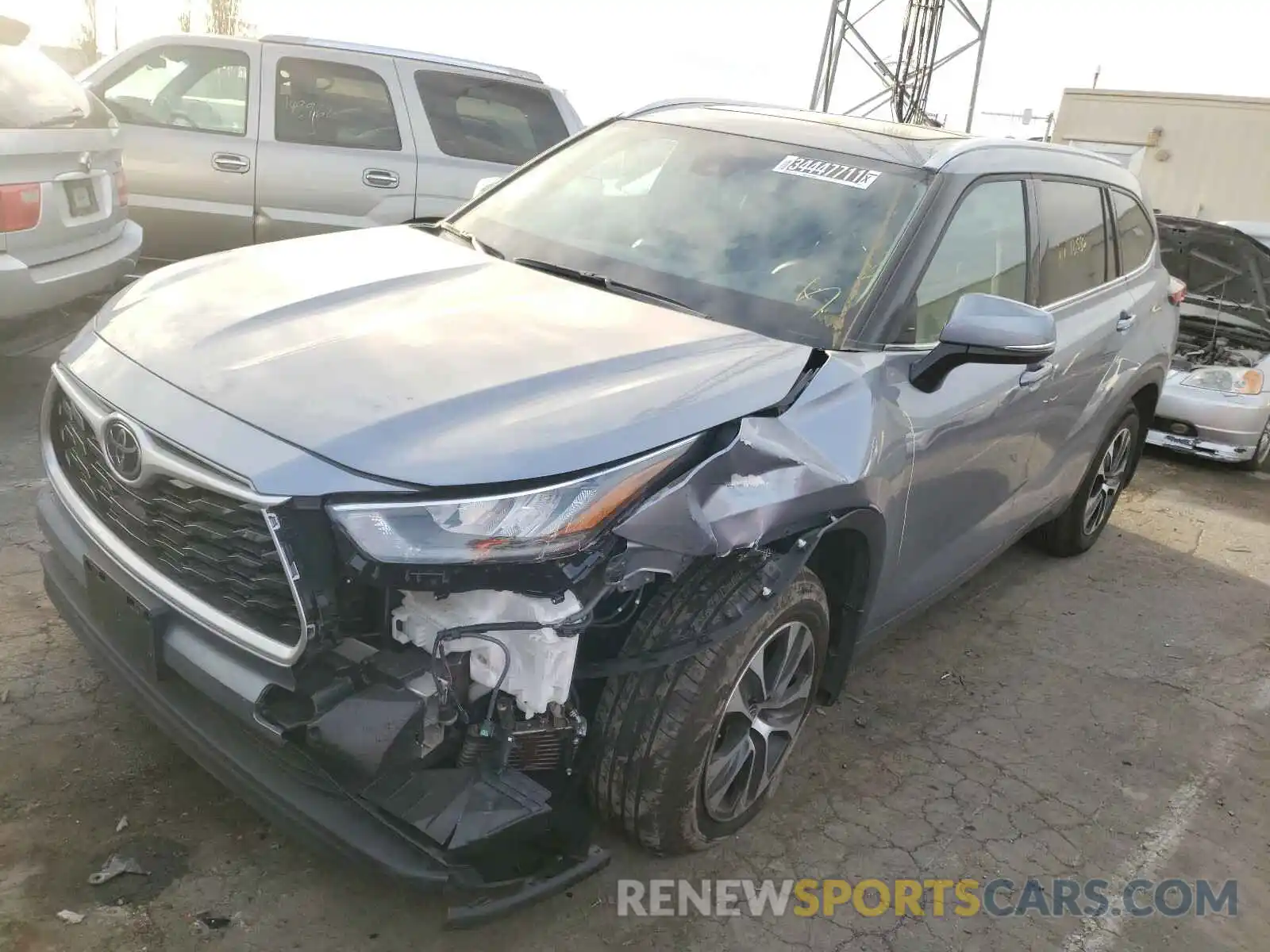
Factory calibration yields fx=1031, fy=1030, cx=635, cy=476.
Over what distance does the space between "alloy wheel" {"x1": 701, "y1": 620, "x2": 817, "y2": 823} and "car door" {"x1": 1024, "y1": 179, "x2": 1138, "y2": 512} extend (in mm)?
1535

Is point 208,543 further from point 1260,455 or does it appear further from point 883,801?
point 1260,455

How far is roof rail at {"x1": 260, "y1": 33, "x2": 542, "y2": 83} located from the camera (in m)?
→ 6.41

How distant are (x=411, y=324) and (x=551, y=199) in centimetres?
123

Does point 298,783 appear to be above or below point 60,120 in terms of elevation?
below

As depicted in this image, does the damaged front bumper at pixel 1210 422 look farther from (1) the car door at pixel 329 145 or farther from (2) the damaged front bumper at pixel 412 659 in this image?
(2) the damaged front bumper at pixel 412 659

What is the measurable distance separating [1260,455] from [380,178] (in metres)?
6.49

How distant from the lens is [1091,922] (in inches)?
111

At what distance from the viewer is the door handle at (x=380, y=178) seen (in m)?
6.51

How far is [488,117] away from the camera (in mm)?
6973

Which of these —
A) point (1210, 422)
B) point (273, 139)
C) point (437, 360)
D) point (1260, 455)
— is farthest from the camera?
point (1260, 455)

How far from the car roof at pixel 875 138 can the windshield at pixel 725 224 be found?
2.8 inches

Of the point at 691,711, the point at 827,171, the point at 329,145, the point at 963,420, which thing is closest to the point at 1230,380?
the point at 963,420

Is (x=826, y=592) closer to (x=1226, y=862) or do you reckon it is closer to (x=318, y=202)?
(x=1226, y=862)

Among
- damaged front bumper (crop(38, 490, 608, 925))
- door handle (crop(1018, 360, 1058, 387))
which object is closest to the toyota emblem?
damaged front bumper (crop(38, 490, 608, 925))
